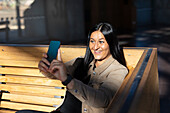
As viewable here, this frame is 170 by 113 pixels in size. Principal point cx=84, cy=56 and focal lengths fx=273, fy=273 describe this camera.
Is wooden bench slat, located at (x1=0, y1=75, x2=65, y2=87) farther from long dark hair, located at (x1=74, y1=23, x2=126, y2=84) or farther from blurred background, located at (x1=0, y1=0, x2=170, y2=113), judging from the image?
blurred background, located at (x1=0, y1=0, x2=170, y2=113)

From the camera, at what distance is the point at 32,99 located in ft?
9.45

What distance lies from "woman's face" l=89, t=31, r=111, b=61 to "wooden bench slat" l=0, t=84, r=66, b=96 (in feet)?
2.62

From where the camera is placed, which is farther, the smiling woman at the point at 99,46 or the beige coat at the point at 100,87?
the smiling woman at the point at 99,46

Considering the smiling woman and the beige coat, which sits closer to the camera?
the beige coat

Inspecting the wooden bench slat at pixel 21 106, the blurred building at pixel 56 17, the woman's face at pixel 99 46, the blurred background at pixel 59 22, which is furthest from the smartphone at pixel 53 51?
the blurred building at pixel 56 17

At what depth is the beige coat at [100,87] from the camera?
1731 millimetres

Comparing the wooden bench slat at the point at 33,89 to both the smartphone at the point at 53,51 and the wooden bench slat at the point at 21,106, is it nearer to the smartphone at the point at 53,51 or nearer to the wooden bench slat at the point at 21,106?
the wooden bench slat at the point at 21,106

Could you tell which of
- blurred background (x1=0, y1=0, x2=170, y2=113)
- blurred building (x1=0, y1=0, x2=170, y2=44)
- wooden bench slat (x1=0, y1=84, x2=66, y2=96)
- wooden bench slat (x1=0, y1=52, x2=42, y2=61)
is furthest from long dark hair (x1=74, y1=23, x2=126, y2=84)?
blurred building (x1=0, y1=0, x2=170, y2=44)

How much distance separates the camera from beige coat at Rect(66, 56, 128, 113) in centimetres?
173

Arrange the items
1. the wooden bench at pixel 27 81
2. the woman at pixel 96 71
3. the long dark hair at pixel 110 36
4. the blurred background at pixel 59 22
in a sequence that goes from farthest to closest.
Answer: the blurred background at pixel 59 22 → the wooden bench at pixel 27 81 → the long dark hair at pixel 110 36 → the woman at pixel 96 71

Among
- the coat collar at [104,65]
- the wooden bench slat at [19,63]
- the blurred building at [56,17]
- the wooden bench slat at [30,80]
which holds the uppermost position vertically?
the blurred building at [56,17]

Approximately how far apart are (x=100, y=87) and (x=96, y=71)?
0.31 metres

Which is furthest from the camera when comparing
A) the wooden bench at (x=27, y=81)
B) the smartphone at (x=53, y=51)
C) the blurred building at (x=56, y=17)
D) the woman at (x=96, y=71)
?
the blurred building at (x=56, y=17)

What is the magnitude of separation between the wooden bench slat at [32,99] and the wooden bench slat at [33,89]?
5 centimetres
